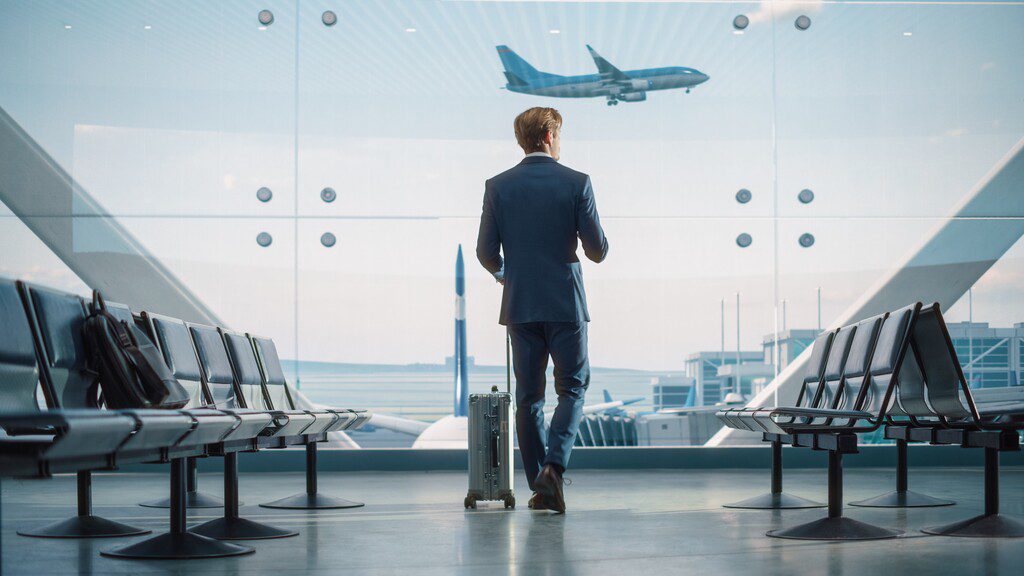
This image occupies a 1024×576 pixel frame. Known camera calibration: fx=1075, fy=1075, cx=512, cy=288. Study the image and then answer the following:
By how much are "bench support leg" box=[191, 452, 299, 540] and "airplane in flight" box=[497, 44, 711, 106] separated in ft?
16.0

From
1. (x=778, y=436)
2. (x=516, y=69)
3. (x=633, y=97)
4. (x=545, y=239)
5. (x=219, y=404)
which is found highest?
(x=516, y=69)

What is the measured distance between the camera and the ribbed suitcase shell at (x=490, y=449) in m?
4.85

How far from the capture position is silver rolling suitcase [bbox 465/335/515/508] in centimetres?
485

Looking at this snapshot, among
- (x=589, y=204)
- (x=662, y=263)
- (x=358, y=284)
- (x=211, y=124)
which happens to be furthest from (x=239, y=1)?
(x=589, y=204)

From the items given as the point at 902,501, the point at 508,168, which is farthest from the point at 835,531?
the point at 508,168

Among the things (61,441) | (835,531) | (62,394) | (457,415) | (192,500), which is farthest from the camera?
(457,415)

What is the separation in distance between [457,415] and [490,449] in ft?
10.4

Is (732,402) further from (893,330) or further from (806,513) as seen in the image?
(893,330)

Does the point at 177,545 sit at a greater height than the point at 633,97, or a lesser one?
lesser

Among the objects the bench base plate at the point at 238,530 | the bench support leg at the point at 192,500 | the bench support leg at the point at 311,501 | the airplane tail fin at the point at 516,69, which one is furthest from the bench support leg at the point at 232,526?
the airplane tail fin at the point at 516,69

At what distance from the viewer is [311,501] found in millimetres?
5020

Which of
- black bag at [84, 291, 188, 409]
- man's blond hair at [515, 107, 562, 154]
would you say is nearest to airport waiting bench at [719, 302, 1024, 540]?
man's blond hair at [515, 107, 562, 154]

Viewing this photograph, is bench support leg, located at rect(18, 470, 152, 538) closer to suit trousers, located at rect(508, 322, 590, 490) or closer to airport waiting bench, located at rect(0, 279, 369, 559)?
airport waiting bench, located at rect(0, 279, 369, 559)

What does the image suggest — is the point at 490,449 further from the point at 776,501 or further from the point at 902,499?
the point at 902,499
